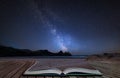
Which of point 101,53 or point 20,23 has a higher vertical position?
point 20,23

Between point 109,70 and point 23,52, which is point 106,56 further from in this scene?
point 109,70

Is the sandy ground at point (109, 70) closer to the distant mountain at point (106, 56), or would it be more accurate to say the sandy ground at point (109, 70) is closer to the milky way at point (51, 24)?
the distant mountain at point (106, 56)

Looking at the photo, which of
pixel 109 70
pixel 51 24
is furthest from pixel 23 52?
pixel 109 70

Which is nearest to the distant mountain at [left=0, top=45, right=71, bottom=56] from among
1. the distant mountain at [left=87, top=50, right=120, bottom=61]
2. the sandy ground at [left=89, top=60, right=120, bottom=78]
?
the distant mountain at [left=87, top=50, right=120, bottom=61]

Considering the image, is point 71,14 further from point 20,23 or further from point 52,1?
point 20,23

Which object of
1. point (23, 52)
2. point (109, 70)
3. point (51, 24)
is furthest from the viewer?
point (23, 52)

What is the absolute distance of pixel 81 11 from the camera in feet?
16.6

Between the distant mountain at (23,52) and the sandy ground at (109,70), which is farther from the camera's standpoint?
the distant mountain at (23,52)

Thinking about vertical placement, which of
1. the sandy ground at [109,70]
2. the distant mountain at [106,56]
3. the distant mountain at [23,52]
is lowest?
the sandy ground at [109,70]

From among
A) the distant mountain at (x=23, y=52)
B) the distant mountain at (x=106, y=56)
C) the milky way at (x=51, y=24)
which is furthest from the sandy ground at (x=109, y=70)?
the distant mountain at (x=23, y=52)

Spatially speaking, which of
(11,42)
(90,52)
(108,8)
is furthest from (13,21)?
(108,8)

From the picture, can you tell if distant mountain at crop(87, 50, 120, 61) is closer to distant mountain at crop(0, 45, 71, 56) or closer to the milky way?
distant mountain at crop(0, 45, 71, 56)

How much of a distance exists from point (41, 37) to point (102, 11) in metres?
1.73

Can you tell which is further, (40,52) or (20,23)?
(40,52)
